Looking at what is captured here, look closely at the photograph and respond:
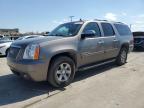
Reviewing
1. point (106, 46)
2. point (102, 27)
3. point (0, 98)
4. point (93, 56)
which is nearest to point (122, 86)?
point (93, 56)

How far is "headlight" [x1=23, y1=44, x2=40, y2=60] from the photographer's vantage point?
5164mm

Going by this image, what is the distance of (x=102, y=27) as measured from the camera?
7402 millimetres

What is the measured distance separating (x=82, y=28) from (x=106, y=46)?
1.34 m

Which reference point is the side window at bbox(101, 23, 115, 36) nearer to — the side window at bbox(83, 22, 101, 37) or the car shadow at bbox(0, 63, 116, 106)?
the side window at bbox(83, 22, 101, 37)

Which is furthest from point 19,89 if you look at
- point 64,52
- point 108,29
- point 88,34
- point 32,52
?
point 108,29

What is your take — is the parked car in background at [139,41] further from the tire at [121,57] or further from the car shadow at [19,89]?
the car shadow at [19,89]

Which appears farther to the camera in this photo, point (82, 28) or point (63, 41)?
point (82, 28)

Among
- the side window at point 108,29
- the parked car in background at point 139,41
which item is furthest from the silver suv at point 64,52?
the parked car in background at point 139,41

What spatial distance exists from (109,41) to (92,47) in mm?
1152

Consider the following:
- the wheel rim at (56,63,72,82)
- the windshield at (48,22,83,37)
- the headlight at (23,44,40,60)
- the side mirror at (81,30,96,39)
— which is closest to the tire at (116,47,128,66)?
the side mirror at (81,30,96,39)

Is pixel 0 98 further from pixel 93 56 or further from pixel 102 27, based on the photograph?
pixel 102 27

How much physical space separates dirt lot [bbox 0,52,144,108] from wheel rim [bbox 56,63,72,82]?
27 cm

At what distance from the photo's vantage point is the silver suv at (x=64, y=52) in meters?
5.23

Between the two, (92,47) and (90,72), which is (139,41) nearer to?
(90,72)
